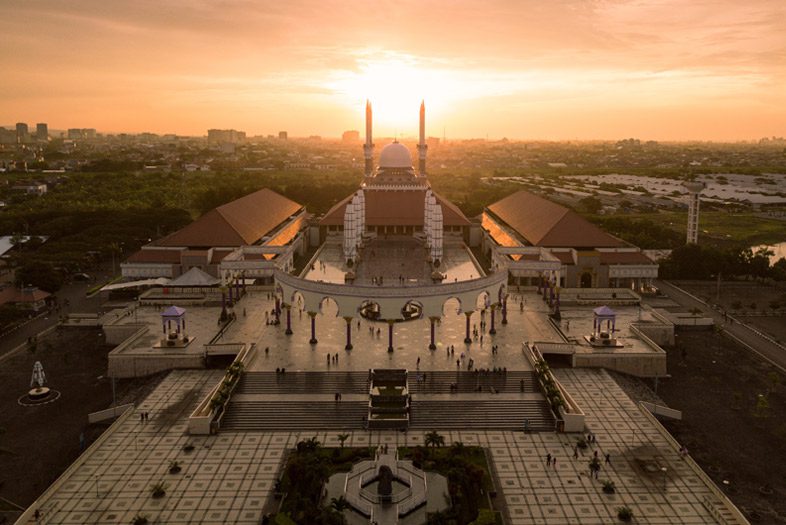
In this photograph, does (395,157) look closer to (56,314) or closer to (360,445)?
(56,314)

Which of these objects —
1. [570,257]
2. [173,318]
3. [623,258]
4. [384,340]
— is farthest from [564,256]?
[173,318]

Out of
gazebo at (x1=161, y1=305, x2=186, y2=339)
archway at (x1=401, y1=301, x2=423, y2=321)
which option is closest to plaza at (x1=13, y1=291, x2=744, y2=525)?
gazebo at (x1=161, y1=305, x2=186, y2=339)

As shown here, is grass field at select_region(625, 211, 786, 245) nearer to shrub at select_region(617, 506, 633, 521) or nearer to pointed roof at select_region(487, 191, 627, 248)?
pointed roof at select_region(487, 191, 627, 248)

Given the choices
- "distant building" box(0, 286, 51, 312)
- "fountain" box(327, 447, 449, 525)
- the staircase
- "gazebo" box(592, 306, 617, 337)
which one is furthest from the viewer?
"distant building" box(0, 286, 51, 312)

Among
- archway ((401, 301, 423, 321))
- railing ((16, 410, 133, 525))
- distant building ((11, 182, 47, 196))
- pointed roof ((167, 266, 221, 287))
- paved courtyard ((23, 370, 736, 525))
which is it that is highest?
distant building ((11, 182, 47, 196))

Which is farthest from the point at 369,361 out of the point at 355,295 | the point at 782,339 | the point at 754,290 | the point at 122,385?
the point at 754,290

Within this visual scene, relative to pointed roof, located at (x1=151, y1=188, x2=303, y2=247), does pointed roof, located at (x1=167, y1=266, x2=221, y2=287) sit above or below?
below
